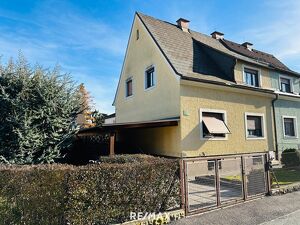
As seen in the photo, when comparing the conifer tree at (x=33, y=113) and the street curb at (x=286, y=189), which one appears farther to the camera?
the conifer tree at (x=33, y=113)

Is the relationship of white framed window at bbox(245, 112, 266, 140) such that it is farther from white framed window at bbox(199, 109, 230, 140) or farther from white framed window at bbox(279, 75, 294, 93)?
white framed window at bbox(279, 75, 294, 93)

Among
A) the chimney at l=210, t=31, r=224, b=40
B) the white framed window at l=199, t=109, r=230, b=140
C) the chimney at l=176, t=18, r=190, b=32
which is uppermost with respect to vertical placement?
the chimney at l=210, t=31, r=224, b=40

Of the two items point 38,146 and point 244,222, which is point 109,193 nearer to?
point 244,222

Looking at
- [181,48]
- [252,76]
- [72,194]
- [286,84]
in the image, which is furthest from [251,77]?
[72,194]

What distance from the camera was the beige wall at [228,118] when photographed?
15062 mm

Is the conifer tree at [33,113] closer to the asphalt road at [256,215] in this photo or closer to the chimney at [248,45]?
the asphalt road at [256,215]

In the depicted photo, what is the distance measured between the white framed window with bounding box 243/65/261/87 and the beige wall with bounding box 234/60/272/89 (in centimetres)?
19

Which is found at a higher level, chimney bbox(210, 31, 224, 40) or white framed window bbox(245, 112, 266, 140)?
chimney bbox(210, 31, 224, 40)

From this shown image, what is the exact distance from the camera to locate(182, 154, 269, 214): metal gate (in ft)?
27.6

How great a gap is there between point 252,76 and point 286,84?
5272mm

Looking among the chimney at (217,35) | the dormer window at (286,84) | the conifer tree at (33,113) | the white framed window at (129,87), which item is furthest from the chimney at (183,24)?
the conifer tree at (33,113)

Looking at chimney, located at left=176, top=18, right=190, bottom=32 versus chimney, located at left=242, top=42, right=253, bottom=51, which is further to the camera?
chimney, located at left=242, top=42, right=253, bottom=51

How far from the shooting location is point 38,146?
11.4 m

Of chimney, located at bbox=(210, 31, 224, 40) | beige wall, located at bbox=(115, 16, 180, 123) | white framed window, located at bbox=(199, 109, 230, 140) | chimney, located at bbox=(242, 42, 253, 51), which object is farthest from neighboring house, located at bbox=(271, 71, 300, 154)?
beige wall, located at bbox=(115, 16, 180, 123)
